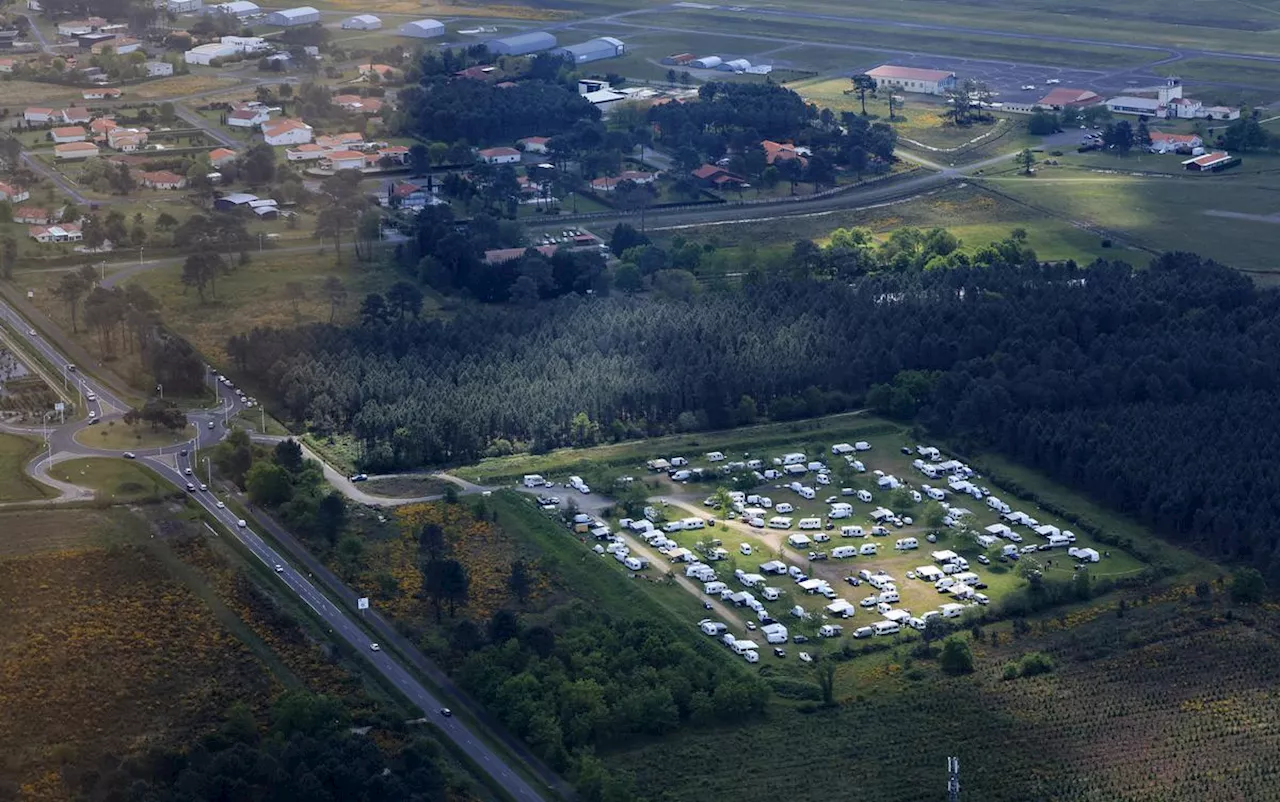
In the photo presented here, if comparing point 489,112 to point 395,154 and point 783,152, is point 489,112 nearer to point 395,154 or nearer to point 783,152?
point 395,154

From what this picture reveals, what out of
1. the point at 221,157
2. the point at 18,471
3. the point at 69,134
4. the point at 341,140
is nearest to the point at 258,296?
the point at 18,471

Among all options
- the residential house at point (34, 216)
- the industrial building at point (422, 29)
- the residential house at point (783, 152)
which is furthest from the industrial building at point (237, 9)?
the residential house at point (783, 152)

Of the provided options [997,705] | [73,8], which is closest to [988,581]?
[997,705]

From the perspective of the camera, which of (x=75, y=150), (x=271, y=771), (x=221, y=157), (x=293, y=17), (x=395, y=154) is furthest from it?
(x=293, y=17)

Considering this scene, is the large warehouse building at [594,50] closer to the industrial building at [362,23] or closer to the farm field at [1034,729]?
the industrial building at [362,23]

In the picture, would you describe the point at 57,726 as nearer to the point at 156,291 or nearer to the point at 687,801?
the point at 687,801

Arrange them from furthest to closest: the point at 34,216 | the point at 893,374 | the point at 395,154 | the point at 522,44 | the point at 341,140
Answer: the point at 522,44 < the point at 341,140 < the point at 395,154 < the point at 34,216 < the point at 893,374
